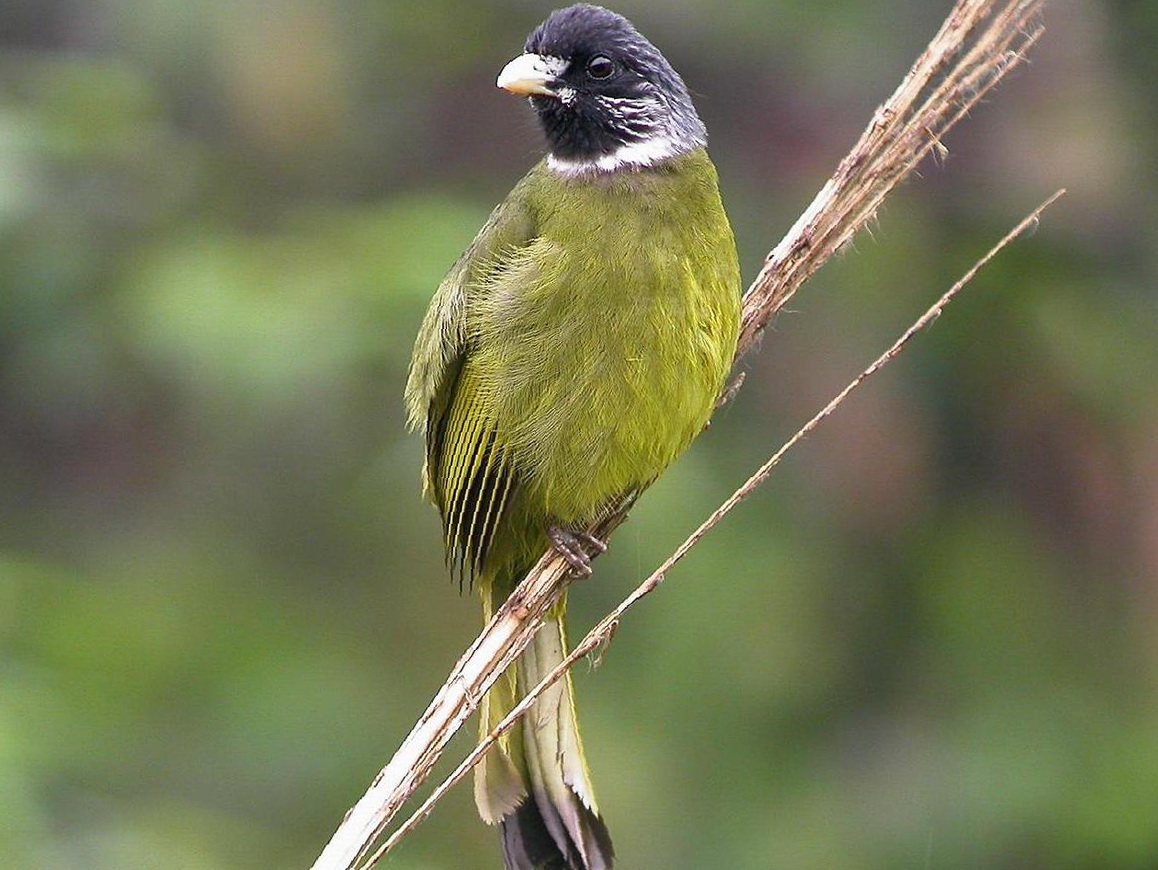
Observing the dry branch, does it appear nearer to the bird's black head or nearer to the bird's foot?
the bird's foot

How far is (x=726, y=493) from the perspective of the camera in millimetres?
5199

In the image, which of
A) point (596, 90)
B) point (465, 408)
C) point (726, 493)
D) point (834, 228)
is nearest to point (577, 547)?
point (465, 408)

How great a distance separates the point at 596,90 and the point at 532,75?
13 centimetres

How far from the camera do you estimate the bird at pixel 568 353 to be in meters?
3.52

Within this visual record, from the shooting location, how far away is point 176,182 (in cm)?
483

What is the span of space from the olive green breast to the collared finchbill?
203 mm

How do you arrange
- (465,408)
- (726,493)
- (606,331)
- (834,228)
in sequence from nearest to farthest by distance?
1. (834,228)
2. (606,331)
3. (465,408)
4. (726,493)

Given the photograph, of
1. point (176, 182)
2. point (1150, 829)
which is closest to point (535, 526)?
point (176, 182)

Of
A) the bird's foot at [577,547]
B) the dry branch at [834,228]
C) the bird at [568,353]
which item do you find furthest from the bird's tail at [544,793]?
the dry branch at [834,228]

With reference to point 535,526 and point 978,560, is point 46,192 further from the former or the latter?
point 978,560

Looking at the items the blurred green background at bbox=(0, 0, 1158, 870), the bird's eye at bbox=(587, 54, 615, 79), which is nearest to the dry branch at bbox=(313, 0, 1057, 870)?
the bird's eye at bbox=(587, 54, 615, 79)

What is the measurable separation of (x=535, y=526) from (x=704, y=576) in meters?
1.65

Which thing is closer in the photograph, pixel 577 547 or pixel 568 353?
pixel 568 353

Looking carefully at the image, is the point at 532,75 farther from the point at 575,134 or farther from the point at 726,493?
the point at 726,493
